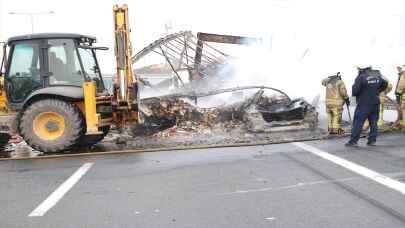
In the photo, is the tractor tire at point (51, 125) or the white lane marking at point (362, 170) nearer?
the white lane marking at point (362, 170)

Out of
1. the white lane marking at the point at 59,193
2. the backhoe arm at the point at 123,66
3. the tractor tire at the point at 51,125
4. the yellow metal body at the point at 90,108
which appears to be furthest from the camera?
the backhoe arm at the point at 123,66

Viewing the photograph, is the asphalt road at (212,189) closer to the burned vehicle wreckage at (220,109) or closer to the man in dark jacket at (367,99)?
the man in dark jacket at (367,99)

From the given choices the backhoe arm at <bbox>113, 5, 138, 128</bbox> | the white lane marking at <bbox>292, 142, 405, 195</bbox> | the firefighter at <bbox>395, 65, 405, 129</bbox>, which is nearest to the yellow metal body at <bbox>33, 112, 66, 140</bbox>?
the backhoe arm at <bbox>113, 5, 138, 128</bbox>

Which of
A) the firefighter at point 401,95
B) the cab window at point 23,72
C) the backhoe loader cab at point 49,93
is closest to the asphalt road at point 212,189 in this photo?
the backhoe loader cab at point 49,93

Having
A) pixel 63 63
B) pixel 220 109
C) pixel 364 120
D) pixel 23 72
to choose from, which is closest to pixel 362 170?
pixel 364 120

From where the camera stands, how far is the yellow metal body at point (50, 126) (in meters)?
8.84

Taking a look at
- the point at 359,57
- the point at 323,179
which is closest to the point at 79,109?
the point at 323,179

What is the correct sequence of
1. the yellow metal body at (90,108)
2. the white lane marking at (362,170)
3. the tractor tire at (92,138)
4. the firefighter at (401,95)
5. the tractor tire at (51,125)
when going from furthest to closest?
the firefighter at (401,95) < the tractor tire at (92,138) < the tractor tire at (51,125) < the yellow metal body at (90,108) < the white lane marking at (362,170)

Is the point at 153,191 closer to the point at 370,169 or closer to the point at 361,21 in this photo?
the point at 370,169

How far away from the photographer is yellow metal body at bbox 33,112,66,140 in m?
8.84

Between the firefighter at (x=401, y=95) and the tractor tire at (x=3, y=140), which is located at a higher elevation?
the firefighter at (x=401, y=95)

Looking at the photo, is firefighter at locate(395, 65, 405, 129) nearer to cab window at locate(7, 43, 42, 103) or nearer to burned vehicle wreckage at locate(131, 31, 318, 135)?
burned vehicle wreckage at locate(131, 31, 318, 135)

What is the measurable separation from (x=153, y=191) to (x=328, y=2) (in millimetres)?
13512

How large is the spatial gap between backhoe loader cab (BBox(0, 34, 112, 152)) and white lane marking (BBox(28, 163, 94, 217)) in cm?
144
